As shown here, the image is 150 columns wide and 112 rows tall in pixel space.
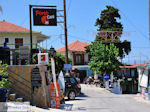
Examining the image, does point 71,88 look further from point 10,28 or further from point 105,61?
point 10,28

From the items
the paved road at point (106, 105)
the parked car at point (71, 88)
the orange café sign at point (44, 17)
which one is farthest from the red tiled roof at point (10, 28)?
the paved road at point (106, 105)

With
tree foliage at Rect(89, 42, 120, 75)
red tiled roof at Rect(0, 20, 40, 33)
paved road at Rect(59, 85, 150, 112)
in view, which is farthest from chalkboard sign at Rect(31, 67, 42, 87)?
red tiled roof at Rect(0, 20, 40, 33)

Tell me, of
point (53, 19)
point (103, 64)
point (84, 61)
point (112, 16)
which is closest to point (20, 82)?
point (53, 19)

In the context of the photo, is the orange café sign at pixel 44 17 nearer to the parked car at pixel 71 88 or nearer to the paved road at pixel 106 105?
the parked car at pixel 71 88

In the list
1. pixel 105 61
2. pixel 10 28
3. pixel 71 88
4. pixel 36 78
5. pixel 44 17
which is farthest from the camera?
pixel 10 28

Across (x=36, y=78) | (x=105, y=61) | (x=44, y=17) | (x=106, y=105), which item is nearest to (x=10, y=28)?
(x=105, y=61)

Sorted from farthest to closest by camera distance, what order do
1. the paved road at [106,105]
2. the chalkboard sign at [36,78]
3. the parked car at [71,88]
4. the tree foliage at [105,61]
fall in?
the tree foliage at [105,61] → the parked car at [71,88] → the paved road at [106,105] → the chalkboard sign at [36,78]

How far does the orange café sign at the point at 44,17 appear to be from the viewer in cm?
2095

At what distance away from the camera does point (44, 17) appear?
21.5 meters

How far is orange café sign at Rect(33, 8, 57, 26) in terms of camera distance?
20953mm

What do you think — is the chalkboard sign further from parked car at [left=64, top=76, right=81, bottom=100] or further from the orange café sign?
the orange café sign

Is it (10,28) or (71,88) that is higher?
(10,28)

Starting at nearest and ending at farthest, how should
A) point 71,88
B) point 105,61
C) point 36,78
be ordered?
point 36,78
point 71,88
point 105,61

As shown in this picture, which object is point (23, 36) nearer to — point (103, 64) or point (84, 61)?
point (103, 64)
